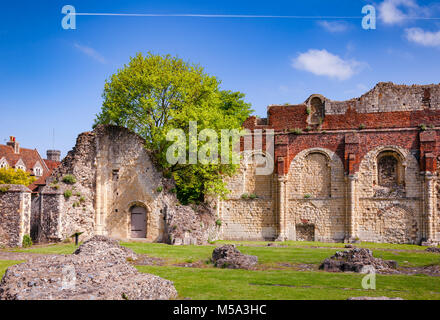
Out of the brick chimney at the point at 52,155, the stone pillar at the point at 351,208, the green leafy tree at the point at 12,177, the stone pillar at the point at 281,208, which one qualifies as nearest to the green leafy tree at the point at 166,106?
the stone pillar at the point at 281,208

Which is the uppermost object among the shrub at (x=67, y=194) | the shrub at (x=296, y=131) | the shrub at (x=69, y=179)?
the shrub at (x=296, y=131)

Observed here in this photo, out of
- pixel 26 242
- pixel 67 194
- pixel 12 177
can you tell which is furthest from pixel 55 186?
pixel 12 177

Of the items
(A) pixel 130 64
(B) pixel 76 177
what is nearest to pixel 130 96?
(A) pixel 130 64

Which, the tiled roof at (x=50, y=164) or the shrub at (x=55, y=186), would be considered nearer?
the shrub at (x=55, y=186)

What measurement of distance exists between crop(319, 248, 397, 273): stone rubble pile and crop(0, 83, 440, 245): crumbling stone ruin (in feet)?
32.6

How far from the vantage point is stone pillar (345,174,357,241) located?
91.6ft

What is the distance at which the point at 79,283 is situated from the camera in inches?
363

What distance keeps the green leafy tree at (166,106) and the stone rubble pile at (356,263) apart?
1185cm

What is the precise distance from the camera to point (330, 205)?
94.8 feet

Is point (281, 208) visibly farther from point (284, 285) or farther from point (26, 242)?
point (284, 285)

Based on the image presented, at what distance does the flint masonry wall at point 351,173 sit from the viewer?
2755 centimetres

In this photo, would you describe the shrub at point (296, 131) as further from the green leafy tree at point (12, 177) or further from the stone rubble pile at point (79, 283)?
the green leafy tree at point (12, 177)

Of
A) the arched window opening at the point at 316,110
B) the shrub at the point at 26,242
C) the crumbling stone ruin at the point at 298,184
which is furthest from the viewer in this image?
the arched window opening at the point at 316,110

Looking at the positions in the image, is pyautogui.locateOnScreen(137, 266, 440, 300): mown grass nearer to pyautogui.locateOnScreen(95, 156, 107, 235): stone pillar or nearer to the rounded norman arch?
the rounded norman arch
